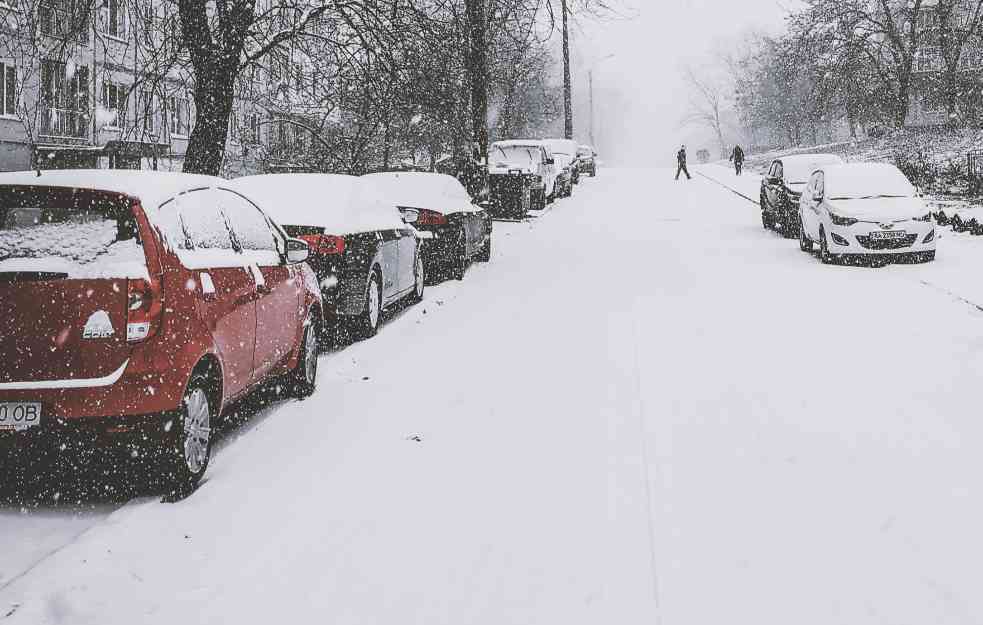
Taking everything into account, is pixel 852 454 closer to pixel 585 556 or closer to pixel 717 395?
pixel 717 395

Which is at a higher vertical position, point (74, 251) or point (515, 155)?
point (515, 155)

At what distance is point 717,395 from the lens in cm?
773

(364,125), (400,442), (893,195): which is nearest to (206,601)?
(400,442)

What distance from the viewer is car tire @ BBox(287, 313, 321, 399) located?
7773mm

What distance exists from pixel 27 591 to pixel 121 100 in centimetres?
918

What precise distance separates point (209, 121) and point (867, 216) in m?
10.3

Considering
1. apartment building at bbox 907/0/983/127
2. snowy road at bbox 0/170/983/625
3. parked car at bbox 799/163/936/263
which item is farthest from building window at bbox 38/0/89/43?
apartment building at bbox 907/0/983/127

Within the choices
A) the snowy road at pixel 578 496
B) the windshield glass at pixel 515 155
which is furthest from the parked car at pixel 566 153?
the snowy road at pixel 578 496

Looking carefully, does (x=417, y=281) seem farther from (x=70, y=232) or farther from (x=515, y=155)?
(x=515, y=155)

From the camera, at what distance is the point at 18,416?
4859 millimetres

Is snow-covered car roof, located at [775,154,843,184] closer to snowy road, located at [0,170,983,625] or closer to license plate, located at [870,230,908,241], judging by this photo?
license plate, located at [870,230,908,241]

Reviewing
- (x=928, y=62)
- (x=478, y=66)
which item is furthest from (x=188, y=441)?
(x=928, y=62)

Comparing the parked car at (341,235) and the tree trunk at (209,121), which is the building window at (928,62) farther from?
the parked car at (341,235)

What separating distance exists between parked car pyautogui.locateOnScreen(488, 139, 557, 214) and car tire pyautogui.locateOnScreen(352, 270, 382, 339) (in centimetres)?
1594
